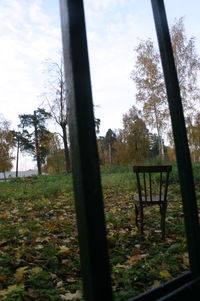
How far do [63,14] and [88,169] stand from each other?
67 cm

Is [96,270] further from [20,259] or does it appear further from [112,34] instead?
[112,34]

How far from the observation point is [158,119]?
41.5 feet

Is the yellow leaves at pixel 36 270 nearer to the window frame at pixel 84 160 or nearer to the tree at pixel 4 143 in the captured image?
the window frame at pixel 84 160

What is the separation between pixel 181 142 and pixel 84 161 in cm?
77

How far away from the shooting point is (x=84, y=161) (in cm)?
85

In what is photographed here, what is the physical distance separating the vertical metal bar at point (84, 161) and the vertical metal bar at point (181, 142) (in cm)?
69

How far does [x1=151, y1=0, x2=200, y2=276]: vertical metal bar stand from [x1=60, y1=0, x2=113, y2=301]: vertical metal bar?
27.2 inches

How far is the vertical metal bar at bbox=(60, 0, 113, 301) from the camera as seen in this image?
2.68 ft

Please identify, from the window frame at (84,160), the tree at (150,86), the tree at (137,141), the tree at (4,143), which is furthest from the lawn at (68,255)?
the tree at (4,143)

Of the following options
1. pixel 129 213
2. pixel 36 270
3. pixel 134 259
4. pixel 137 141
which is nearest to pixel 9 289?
pixel 36 270

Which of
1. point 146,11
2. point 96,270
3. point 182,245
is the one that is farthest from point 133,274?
point 146,11

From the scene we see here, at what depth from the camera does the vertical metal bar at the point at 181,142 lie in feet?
4.26

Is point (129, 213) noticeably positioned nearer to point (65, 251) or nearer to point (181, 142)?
point (65, 251)

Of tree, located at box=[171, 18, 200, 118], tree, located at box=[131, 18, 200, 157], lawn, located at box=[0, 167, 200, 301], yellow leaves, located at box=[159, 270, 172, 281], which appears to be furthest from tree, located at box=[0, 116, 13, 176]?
yellow leaves, located at box=[159, 270, 172, 281]
